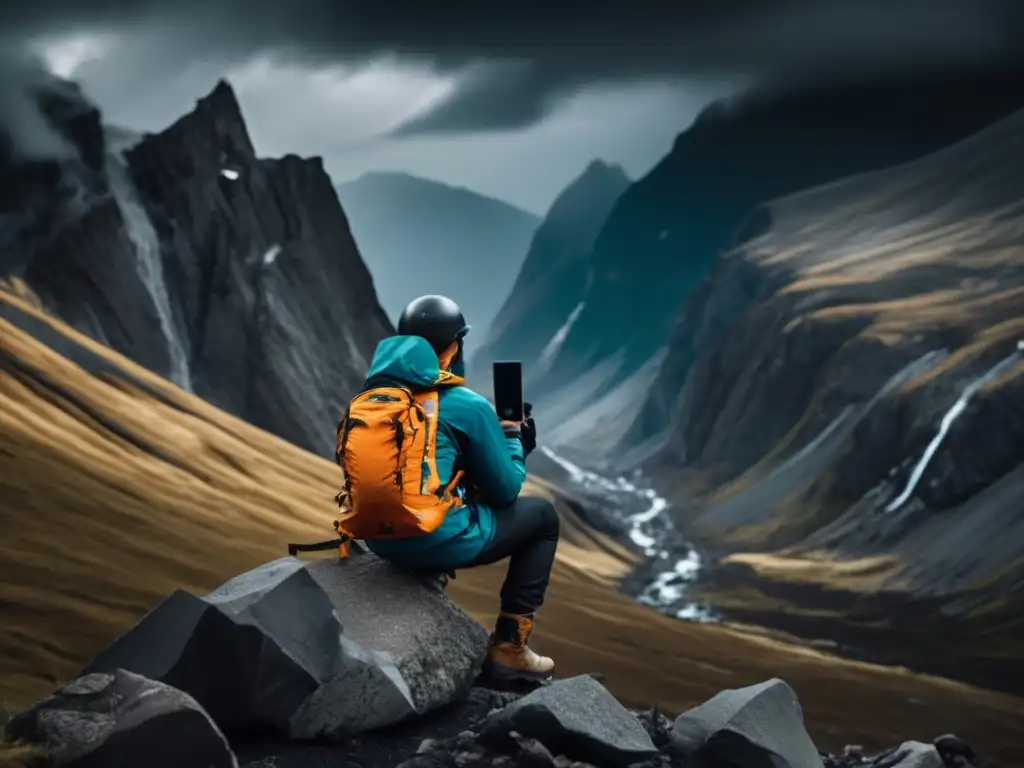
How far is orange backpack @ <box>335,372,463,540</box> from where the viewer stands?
877 cm

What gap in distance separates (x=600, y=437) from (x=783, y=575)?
100236 millimetres

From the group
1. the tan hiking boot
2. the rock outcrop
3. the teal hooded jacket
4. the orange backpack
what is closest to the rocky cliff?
the tan hiking boot

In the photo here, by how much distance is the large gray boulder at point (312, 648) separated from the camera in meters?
8.38

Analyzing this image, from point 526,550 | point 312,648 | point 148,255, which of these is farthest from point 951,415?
point 312,648

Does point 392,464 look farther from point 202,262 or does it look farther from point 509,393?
point 202,262

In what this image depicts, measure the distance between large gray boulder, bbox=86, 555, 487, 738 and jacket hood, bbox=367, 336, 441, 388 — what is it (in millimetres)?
1815

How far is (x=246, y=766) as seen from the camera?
27.2 ft

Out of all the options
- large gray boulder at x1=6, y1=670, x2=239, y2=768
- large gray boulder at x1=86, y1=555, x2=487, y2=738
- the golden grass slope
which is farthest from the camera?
the golden grass slope

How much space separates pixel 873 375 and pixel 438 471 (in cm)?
9216

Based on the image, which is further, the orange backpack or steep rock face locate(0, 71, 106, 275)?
steep rock face locate(0, 71, 106, 275)

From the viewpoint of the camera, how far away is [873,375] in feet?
313

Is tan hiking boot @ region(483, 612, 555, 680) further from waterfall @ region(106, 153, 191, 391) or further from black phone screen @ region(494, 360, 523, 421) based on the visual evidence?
waterfall @ region(106, 153, 191, 391)

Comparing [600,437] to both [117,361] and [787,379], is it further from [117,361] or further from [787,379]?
[117,361]

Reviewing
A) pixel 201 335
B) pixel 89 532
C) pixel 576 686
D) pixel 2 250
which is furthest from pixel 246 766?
pixel 201 335
